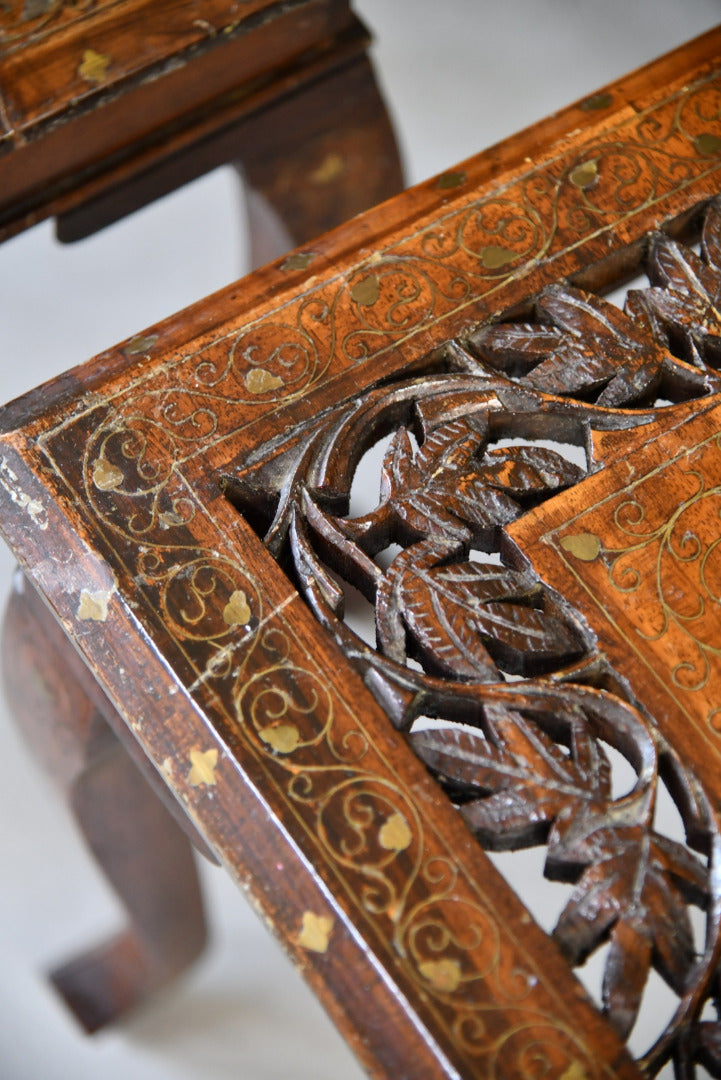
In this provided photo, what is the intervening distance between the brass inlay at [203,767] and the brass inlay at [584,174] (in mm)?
648

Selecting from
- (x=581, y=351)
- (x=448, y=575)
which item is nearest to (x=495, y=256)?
(x=581, y=351)

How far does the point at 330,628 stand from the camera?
0.91 metres

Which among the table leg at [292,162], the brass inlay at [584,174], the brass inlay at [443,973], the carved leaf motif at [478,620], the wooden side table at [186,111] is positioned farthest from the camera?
the table leg at [292,162]

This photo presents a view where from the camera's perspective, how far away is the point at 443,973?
778 millimetres

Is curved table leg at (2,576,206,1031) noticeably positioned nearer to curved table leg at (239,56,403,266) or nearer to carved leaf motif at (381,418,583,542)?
carved leaf motif at (381,418,583,542)

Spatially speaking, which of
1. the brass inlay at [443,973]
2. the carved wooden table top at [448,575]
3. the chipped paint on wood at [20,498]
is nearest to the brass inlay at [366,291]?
the carved wooden table top at [448,575]

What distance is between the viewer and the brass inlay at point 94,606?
91cm

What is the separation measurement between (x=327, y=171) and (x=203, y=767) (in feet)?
2.68

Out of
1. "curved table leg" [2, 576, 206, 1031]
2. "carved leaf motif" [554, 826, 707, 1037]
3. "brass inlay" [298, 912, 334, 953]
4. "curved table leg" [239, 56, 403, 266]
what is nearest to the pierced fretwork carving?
"carved leaf motif" [554, 826, 707, 1037]

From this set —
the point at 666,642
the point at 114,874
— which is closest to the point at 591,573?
the point at 666,642

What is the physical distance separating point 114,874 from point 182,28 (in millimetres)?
879

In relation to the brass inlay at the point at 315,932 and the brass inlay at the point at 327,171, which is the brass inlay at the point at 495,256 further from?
the brass inlay at the point at 315,932

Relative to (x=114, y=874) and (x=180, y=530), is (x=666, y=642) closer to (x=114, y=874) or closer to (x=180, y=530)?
(x=180, y=530)

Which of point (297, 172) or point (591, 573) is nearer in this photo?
point (591, 573)
